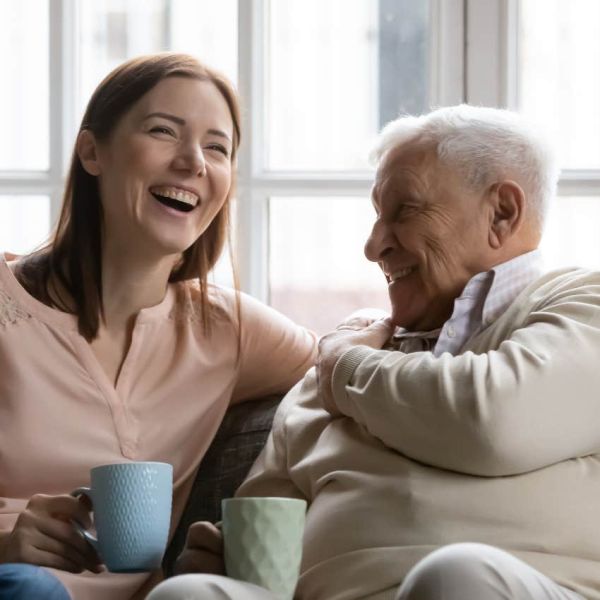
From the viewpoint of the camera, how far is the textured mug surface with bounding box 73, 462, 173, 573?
70.9 inches

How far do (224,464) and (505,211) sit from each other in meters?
0.70

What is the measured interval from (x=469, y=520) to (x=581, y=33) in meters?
1.58

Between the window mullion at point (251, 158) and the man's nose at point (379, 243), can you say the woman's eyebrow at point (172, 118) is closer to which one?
the man's nose at point (379, 243)

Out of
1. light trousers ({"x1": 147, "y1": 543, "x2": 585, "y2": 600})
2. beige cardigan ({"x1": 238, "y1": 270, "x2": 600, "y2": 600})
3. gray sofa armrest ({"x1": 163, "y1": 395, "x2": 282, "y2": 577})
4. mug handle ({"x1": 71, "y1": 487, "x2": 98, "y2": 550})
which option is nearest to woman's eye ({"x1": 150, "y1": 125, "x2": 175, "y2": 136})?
gray sofa armrest ({"x1": 163, "y1": 395, "x2": 282, "y2": 577})

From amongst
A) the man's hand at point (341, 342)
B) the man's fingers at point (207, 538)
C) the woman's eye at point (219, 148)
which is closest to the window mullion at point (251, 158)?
the woman's eye at point (219, 148)

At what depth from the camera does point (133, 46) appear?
10.5ft

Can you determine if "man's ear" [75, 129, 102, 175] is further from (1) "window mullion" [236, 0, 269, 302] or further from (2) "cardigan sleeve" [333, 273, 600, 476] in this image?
(2) "cardigan sleeve" [333, 273, 600, 476]

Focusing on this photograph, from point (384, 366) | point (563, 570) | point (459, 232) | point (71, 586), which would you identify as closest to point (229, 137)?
point (459, 232)

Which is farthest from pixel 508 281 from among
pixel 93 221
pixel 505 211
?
pixel 93 221

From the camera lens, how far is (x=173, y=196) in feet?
7.87

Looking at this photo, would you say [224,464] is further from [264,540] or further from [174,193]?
[264,540]

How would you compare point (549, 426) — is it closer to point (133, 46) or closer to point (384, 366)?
point (384, 366)

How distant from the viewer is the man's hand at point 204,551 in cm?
185

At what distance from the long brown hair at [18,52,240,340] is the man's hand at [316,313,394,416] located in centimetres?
36
